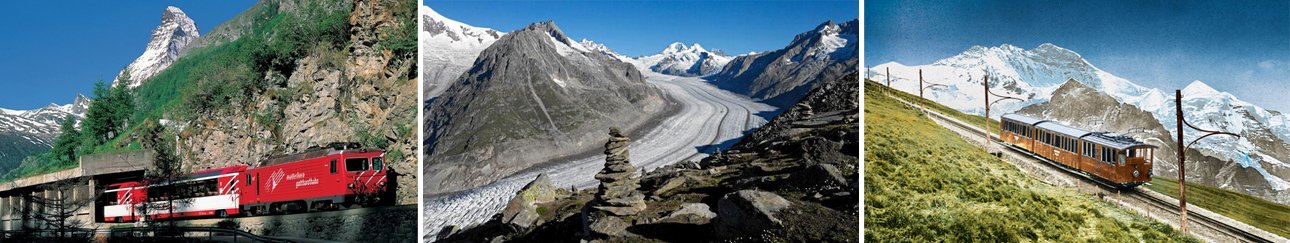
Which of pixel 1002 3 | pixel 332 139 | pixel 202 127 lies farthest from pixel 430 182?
pixel 202 127

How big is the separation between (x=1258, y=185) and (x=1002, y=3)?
2653 millimetres

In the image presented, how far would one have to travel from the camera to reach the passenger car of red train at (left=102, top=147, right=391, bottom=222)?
342 inches

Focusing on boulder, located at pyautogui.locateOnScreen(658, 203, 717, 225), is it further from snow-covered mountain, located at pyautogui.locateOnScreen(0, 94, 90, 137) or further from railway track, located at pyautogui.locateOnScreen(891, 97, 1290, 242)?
snow-covered mountain, located at pyautogui.locateOnScreen(0, 94, 90, 137)

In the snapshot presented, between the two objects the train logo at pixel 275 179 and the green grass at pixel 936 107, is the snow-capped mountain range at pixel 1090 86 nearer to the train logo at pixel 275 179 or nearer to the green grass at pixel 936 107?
the green grass at pixel 936 107

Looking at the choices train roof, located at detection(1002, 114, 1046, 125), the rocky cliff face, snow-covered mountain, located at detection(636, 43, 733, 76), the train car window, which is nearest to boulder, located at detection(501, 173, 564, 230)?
snow-covered mountain, located at detection(636, 43, 733, 76)

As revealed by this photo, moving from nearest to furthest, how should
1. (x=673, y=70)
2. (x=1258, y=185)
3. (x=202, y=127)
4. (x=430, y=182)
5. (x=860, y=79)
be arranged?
(x=1258, y=185), (x=860, y=79), (x=430, y=182), (x=673, y=70), (x=202, y=127)

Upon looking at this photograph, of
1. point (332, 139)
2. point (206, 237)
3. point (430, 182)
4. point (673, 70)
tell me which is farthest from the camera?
point (332, 139)

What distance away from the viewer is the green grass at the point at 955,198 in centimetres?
646

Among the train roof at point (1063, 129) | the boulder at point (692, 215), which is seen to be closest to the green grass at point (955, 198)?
the train roof at point (1063, 129)

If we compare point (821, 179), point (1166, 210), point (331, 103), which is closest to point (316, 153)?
point (331, 103)

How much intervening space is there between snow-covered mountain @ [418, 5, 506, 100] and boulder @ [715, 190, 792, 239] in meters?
3.37

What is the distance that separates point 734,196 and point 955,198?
2.35 m

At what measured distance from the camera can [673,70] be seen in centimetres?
842

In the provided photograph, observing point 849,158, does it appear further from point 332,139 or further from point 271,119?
point 271,119
